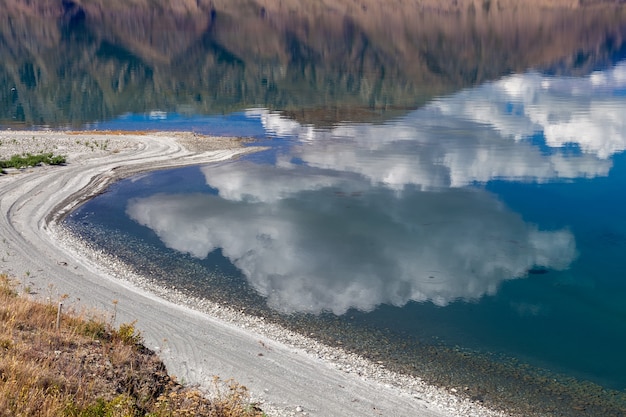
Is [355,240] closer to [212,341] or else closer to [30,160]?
[212,341]

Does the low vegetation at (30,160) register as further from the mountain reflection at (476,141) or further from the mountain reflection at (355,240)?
the mountain reflection at (476,141)

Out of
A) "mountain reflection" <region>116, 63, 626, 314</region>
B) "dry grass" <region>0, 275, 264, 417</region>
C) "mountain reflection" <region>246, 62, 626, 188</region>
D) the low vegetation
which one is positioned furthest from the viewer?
"mountain reflection" <region>246, 62, 626, 188</region>

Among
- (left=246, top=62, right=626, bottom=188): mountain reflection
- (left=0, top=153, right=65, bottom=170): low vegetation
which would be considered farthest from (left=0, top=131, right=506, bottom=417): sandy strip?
(left=246, top=62, right=626, bottom=188): mountain reflection

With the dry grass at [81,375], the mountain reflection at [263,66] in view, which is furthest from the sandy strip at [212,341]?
the mountain reflection at [263,66]

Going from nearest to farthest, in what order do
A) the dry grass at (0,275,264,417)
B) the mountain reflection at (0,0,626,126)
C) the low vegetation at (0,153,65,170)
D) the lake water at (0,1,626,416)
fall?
the dry grass at (0,275,264,417) < the lake water at (0,1,626,416) < the low vegetation at (0,153,65,170) < the mountain reflection at (0,0,626,126)

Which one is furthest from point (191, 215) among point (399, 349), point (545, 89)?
point (545, 89)

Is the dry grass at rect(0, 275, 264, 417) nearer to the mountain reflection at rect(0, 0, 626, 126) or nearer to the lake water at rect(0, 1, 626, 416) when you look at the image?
the lake water at rect(0, 1, 626, 416)
